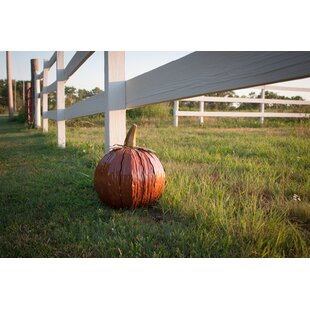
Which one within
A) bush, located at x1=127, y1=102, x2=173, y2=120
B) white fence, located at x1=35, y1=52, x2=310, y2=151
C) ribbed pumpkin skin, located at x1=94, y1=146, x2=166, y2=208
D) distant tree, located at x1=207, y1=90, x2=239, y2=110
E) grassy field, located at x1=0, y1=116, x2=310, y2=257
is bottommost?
grassy field, located at x1=0, y1=116, x2=310, y2=257

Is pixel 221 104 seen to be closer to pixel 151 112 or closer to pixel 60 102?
pixel 151 112

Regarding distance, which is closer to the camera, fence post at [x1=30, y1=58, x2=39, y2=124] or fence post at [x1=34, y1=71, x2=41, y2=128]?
→ fence post at [x1=34, y1=71, x2=41, y2=128]

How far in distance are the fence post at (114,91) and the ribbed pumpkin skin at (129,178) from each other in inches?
13.4

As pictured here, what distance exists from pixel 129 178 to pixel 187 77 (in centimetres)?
51

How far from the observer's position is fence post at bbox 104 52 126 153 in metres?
1.64

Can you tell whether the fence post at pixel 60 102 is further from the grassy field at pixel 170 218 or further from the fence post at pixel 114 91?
the fence post at pixel 114 91

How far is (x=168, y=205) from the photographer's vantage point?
4.42ft

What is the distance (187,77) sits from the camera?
1.07m

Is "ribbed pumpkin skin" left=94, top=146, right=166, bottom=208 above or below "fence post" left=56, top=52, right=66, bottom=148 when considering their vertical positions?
below

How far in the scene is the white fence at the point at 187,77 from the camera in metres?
0.70

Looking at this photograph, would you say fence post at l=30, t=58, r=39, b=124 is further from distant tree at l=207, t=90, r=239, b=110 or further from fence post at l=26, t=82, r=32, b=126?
distant tree at l=207, t=90, r=239, b=110

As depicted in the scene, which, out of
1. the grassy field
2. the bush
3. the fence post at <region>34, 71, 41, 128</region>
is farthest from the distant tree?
the grassy field
